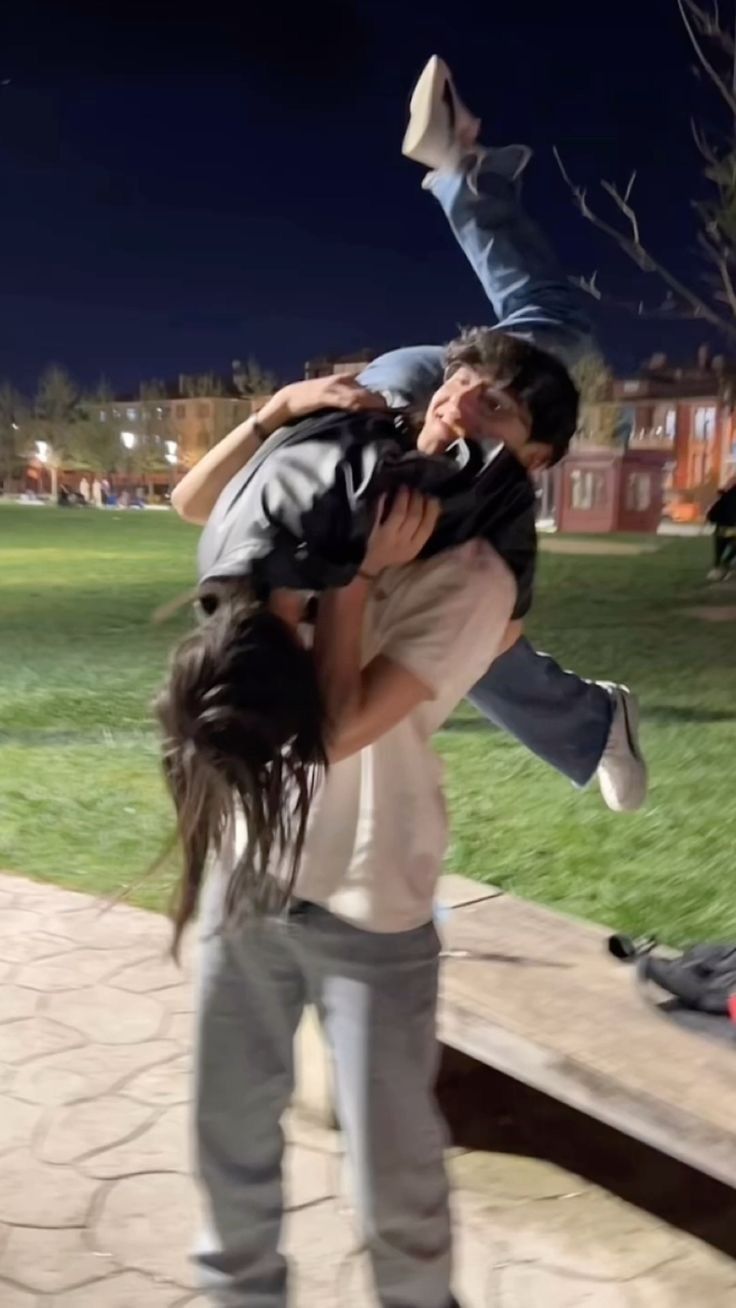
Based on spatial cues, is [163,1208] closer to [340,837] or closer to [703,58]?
[340,837]

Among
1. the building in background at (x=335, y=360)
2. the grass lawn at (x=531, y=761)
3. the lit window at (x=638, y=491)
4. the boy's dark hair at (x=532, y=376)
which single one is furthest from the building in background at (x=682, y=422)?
the boy's dark hair at (x=532, y=376)

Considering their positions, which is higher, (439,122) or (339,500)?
(439,122)

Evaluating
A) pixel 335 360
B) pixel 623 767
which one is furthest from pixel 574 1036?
pixel 335 360

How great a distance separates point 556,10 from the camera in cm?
537

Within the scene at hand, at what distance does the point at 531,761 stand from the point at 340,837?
2.84 m

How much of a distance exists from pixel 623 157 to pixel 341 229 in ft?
6.31

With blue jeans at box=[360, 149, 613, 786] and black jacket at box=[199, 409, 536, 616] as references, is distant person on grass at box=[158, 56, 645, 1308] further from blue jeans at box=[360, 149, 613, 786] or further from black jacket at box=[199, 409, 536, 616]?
blue jeans at box=[360, 149, 613, 786]

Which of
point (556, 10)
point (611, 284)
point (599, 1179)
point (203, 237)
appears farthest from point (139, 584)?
point (599, 1179)

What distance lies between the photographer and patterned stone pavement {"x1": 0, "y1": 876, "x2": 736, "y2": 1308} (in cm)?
166

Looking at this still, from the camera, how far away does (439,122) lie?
157 cm

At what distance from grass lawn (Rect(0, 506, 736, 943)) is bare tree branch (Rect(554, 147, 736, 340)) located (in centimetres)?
113

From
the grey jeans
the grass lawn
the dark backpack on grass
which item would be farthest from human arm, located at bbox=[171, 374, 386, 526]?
the grass lawn

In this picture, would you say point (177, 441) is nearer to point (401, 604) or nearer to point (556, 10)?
point (556, 10)

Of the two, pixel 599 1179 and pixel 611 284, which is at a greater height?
pixel 611 284
